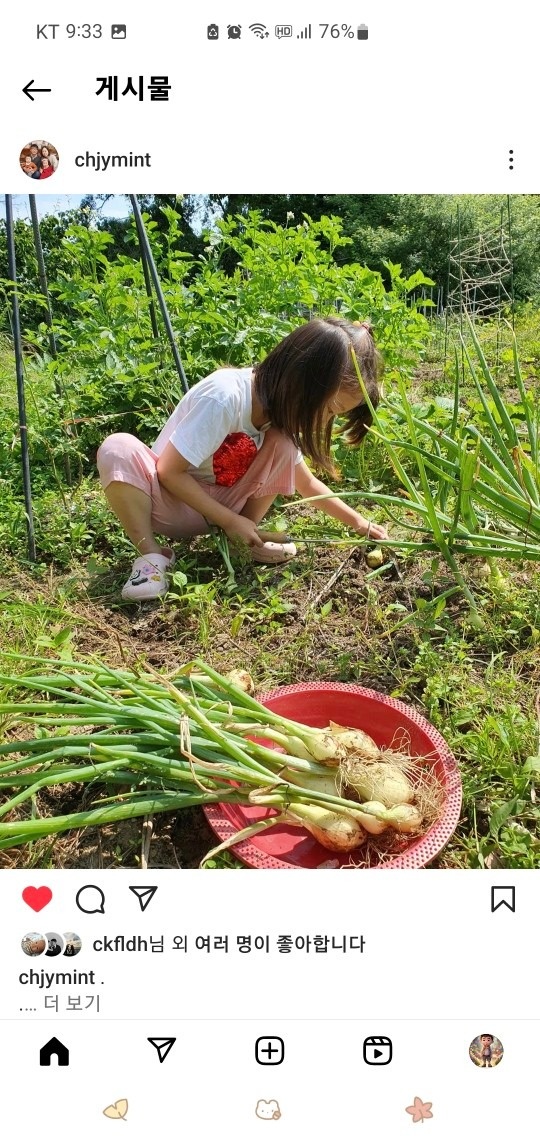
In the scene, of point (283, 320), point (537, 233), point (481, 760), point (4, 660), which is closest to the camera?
point (481, 760)

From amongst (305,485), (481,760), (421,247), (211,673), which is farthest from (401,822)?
(421,247)

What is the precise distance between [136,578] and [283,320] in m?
1.32

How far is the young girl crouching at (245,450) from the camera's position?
1900mm

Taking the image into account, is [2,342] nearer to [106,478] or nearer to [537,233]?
[106,478]

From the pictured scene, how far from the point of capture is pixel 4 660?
1.77 meters

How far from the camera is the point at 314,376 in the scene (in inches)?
73.5
